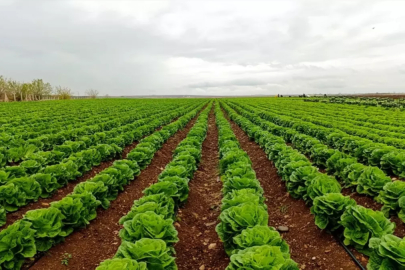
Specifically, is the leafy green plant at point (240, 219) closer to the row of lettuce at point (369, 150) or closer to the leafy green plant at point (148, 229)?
the leafy green plant at point (148, 229)

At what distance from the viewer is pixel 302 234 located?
5.80 meters

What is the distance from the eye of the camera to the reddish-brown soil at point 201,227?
17.0 ft

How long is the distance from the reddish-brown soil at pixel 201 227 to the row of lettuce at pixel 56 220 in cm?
185

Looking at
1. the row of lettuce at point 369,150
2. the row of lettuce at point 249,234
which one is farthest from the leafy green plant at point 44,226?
the row of lettuce at point 369,150

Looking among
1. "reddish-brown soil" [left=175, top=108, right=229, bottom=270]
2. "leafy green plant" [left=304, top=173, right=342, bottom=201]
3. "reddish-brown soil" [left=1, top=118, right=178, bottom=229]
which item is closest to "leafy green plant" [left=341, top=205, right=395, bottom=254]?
"leafy green plant" [left=304, top=173, right=342, bottom=201]

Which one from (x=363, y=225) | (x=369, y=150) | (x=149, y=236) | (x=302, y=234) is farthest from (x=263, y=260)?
(x=369, y=150)

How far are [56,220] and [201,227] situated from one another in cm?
292

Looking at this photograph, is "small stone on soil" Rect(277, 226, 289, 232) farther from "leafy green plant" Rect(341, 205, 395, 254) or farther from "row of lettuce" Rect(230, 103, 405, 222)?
"row of lettuce" Rect(230, 103, 405, 222)

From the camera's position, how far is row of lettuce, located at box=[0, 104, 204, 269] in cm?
439

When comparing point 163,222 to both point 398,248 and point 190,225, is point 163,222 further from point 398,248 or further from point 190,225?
point 398,248

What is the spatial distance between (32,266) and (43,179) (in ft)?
10.2

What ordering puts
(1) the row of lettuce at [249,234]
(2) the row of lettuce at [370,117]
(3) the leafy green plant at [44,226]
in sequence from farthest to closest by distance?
(2) the row of lettuce at [370,117] → (3) the leafy green plant at [44,226] → (1) the row of lettuce at [249,234]

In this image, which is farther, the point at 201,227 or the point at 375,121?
the point at 375,121

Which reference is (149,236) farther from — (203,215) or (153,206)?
(203,215)
